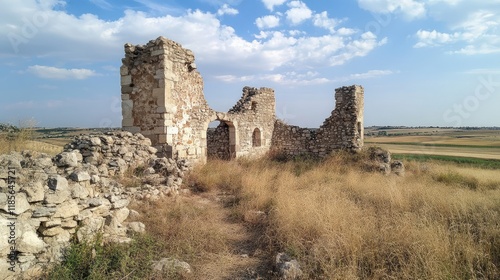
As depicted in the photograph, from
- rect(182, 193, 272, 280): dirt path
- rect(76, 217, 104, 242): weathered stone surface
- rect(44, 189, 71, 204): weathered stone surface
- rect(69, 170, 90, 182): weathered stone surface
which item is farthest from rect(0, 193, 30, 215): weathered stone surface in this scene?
rect(182, 193, 272, 280): dirt path

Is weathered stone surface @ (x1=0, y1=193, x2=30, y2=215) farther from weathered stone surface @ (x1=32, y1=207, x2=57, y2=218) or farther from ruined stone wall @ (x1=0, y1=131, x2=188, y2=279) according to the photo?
weathered stone surface @ (x1=32, y1=207, x2=57, y2=218)

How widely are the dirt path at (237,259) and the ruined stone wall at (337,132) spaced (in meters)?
9.14

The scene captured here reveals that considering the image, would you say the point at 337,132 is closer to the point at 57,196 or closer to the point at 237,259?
the point at 237,259

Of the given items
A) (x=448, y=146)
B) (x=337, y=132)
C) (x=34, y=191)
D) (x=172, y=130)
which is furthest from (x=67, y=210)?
(x=448, y=146)

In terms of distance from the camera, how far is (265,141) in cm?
1488

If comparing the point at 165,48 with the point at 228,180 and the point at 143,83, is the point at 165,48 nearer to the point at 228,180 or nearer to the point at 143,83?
the point at 143,83

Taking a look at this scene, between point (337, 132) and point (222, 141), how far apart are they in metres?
5.56

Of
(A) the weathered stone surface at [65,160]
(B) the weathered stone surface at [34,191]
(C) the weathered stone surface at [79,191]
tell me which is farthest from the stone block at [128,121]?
(B) the weathered stone surface at [34,191]

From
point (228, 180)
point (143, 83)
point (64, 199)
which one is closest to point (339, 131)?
point (228, 180)

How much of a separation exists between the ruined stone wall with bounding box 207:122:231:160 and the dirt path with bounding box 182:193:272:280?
716cm

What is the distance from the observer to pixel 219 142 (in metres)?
13.1

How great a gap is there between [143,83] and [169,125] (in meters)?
1.51

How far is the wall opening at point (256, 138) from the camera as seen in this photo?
14468mm

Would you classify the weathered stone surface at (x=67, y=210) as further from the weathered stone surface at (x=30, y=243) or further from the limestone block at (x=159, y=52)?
the limestone block at (x=159, y=52)
